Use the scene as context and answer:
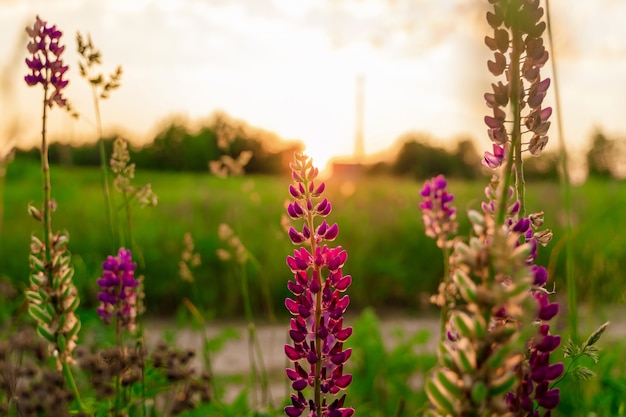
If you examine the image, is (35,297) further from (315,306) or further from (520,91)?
(520,91)

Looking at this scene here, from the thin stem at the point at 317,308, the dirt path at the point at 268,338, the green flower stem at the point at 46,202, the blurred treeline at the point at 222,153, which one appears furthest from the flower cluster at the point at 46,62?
the blurred treeline at the point at 222,153

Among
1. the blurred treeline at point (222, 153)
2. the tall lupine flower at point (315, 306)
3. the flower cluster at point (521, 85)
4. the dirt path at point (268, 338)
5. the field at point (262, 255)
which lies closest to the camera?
the tall lupine flower at point (315, 306)

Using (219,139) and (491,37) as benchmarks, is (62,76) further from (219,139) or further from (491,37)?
(219,139)

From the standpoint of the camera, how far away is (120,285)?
6.23 feet

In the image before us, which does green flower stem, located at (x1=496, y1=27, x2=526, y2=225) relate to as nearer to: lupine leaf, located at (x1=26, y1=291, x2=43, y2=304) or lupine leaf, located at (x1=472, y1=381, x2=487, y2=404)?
lupine leaf, located at (x1=472, y1=381, x2=487, y2=404)

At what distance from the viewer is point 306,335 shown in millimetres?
1108

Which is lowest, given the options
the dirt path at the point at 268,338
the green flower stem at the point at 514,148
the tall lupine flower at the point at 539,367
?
the dirt path at the point at 268,338

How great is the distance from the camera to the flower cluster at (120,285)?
1877mm

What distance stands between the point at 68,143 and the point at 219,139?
70 centimetres

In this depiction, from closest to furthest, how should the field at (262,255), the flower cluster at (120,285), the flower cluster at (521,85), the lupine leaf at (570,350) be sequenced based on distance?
the flower cluster at (521,85), the lupine leaf at (570,350), the flower cluster at (120,285), the field at (262,255)

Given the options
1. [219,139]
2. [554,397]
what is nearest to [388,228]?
[219,139]

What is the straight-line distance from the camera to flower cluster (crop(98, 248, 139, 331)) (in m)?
1.88

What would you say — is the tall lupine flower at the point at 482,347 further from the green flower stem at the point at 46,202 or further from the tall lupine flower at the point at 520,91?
the green flower stem at the point at 46,202

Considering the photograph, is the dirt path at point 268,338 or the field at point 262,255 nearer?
the dirt path at point 268,338
